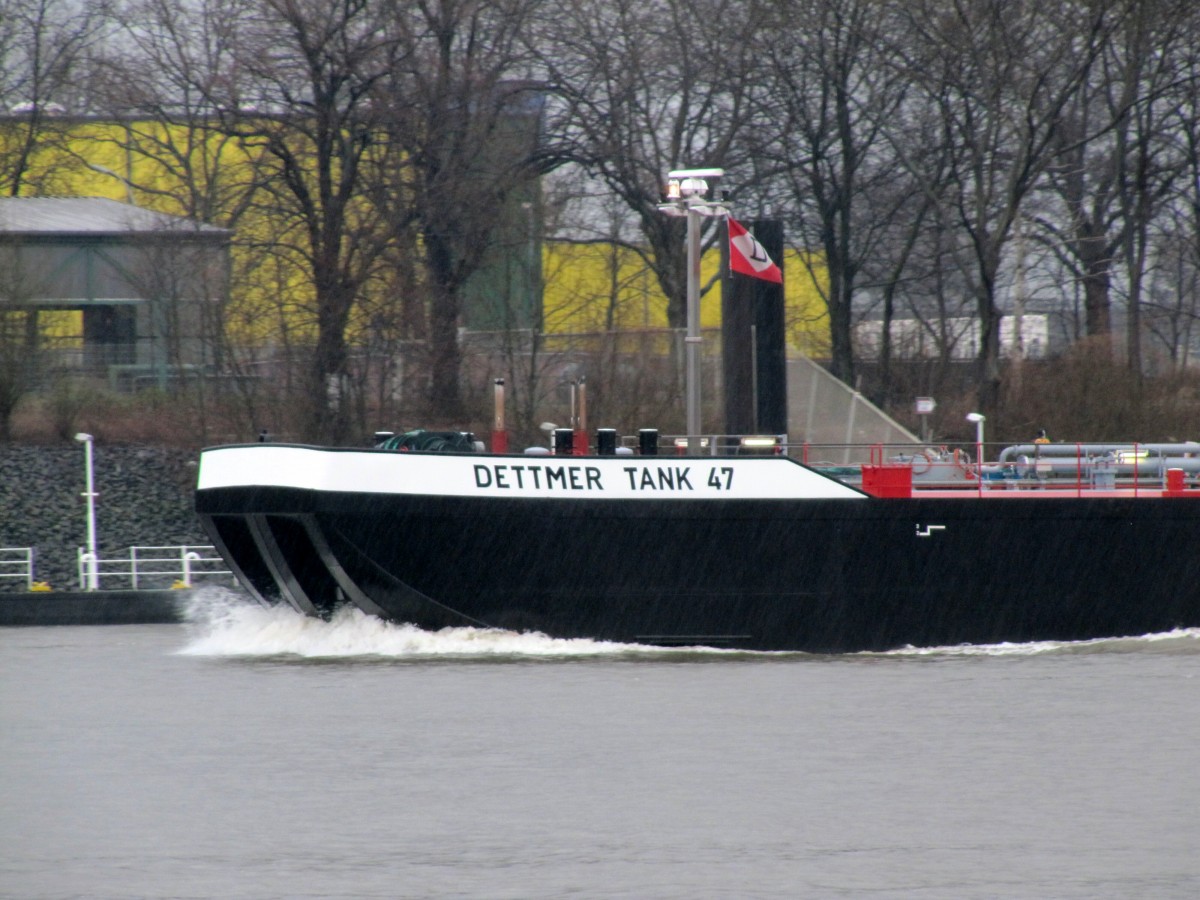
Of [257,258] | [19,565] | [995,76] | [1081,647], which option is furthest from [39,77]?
[1081,647]

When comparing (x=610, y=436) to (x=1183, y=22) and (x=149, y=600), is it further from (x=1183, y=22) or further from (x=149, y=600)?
(x=1183, y=22)

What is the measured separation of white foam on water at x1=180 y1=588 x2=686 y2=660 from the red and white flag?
434 centimetres

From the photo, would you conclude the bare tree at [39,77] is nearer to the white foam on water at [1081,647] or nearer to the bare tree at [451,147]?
the bare tree at [451,147]

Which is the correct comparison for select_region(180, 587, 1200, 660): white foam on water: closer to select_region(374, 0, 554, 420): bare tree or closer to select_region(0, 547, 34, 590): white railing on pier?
select_region(0, 547, 34, 590): white railing on pier

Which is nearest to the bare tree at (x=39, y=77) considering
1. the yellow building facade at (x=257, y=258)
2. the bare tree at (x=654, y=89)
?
the yellow building facade at (x=257, y=258)

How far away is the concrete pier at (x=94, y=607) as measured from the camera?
23.8 metres

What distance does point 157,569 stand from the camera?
26594 mm

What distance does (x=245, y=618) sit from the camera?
2003 centimetres

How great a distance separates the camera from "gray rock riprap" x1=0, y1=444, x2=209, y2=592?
27.1 metres

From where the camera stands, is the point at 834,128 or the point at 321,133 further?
the point at 834,128

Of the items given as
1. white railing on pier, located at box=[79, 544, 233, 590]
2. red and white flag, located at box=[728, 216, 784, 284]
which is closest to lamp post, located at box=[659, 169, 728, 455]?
red and white flag, located at box=[728, 216, 784, 284]

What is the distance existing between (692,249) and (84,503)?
12974 millimetres

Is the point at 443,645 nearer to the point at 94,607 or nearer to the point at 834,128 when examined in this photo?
the point at 94,607

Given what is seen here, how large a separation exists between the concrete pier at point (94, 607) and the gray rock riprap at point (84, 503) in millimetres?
1964
